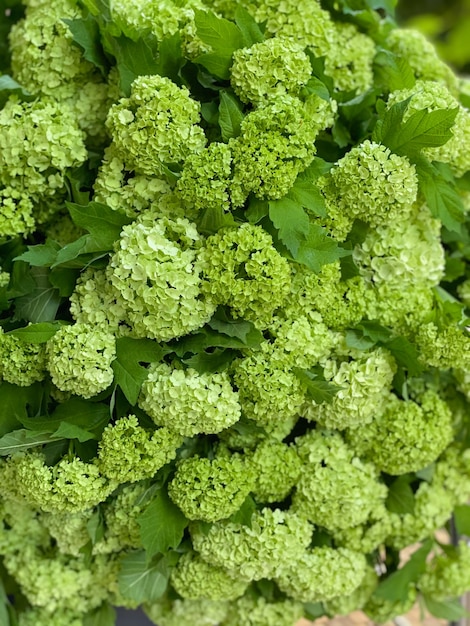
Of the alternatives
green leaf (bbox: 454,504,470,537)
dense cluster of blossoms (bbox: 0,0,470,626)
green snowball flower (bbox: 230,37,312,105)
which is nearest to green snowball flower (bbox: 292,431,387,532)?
dense cluster of blossoms (bbox: 0,0,470,626)

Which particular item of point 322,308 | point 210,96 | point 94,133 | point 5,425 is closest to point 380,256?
point 322,308

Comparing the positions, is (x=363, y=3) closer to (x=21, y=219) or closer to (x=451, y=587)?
(x=21, y=219)

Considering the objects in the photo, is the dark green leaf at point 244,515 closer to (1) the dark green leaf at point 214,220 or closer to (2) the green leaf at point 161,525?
(2) the green leaf at point 161,525

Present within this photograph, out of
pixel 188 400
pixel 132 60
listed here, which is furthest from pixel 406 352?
pixel 132 60

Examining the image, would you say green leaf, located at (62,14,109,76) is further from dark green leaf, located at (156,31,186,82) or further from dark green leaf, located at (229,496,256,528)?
dark green leaf, located at (229,496,256,528)

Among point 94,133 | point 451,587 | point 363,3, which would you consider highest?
point 363,3

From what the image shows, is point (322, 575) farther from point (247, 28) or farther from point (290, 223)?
point (247, 28)

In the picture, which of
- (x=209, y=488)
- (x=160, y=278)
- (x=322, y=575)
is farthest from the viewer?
(x=322, y=575)
